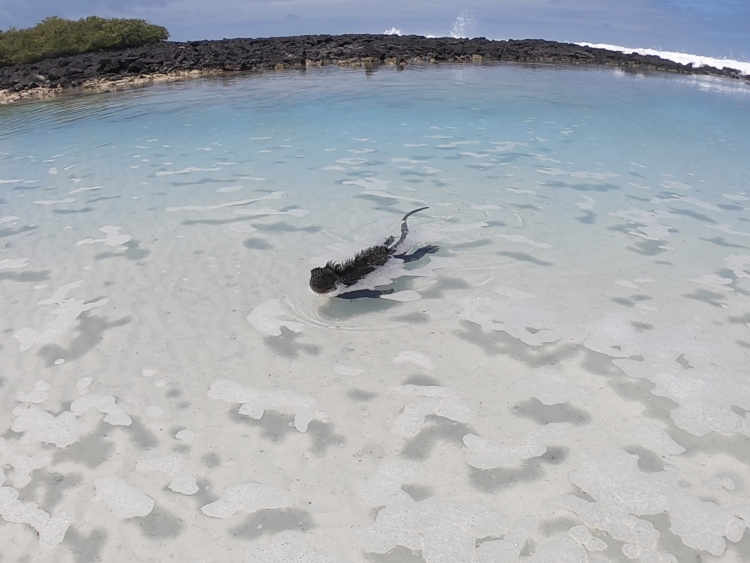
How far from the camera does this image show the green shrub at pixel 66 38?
30.2 metres

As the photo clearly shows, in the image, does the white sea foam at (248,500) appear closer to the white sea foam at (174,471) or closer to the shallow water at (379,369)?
the shallow water at (379,369)

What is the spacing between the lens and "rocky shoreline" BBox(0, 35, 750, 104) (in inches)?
1004

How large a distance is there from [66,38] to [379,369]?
37140mm

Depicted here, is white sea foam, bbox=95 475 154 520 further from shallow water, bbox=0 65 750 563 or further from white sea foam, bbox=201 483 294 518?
white sea foam, bbox=201 483 294 518

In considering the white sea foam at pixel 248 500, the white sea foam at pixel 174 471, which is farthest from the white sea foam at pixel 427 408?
the white sea foam at pixel 174 471

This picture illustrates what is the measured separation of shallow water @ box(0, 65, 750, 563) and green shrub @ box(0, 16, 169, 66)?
26544mm

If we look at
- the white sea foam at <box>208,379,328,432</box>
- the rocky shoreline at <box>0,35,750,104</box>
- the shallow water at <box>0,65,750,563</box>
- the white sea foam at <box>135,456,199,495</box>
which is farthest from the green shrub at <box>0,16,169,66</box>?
the white sea foam at <box>135,456,199,495</box>

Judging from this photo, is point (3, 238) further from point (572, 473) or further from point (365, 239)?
point (572, 473)

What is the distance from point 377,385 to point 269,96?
60.9 ft

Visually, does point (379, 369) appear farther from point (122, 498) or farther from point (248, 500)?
point (122, 498)

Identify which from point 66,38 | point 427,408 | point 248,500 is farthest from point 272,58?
point 248,500

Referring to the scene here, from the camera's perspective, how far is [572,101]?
19172mm

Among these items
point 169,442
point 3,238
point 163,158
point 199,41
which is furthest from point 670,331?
point 199,41

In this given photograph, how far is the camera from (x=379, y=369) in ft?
15.1
